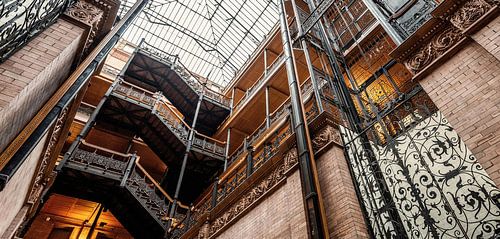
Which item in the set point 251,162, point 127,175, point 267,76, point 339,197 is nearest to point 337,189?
point 339,197

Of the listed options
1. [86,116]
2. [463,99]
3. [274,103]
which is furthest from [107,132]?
[463,99]

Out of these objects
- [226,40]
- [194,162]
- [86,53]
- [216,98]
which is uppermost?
[226,40]

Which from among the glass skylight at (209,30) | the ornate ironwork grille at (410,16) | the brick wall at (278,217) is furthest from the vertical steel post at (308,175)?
the glass skylight at (209,30)

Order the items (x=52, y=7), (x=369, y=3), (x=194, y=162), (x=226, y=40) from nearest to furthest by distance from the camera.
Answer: (x=52, y=7)
(x=369, y=3)
(x=194, y=162)
(x=226, y=40)

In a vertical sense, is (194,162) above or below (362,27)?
below

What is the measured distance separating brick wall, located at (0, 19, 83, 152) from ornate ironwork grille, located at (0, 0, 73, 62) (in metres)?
0.14

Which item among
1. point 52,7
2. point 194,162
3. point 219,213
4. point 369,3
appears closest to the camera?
point 52,7

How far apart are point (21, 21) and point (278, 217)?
525 centimetres

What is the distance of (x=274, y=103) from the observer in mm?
17109

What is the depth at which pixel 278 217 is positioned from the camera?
579 cm

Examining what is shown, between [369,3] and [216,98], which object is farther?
[216,98]

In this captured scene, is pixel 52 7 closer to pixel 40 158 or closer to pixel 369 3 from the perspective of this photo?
pixel 40 158

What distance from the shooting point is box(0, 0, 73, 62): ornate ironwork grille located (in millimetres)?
3208

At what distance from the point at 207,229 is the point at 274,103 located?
1015 centimetres
